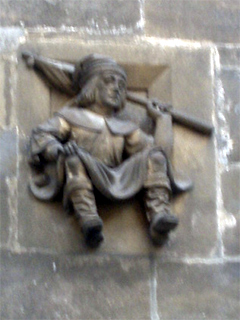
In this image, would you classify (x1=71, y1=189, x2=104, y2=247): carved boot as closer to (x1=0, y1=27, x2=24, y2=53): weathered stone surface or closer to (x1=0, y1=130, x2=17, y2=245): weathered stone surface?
(x1=0, y1=130, x2=17, y2=245): weathered stone surface

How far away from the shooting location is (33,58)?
16.4 ft

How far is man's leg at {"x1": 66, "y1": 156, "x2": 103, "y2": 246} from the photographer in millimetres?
4586

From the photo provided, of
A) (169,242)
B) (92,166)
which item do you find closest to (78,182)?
(92,166)

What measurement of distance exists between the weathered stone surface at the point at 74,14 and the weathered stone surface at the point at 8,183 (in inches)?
22.3

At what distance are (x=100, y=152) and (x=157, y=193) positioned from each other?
30cm

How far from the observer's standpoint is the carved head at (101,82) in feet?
16.0

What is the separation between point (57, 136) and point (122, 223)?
456 millimetres

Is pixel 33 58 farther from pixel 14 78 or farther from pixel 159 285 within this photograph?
pixel 159 285

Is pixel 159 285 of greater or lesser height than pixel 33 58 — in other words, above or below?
below

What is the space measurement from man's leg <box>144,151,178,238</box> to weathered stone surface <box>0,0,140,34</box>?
73cm

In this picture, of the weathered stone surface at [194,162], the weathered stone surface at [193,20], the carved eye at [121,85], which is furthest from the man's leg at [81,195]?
the weathered stone surface at [193,20]

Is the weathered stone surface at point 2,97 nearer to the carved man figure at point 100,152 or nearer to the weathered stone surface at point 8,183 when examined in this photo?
the weathered stone surface at point 8,183

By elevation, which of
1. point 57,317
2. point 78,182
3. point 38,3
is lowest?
point 57,317

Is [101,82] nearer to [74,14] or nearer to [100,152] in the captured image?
[100,152]
